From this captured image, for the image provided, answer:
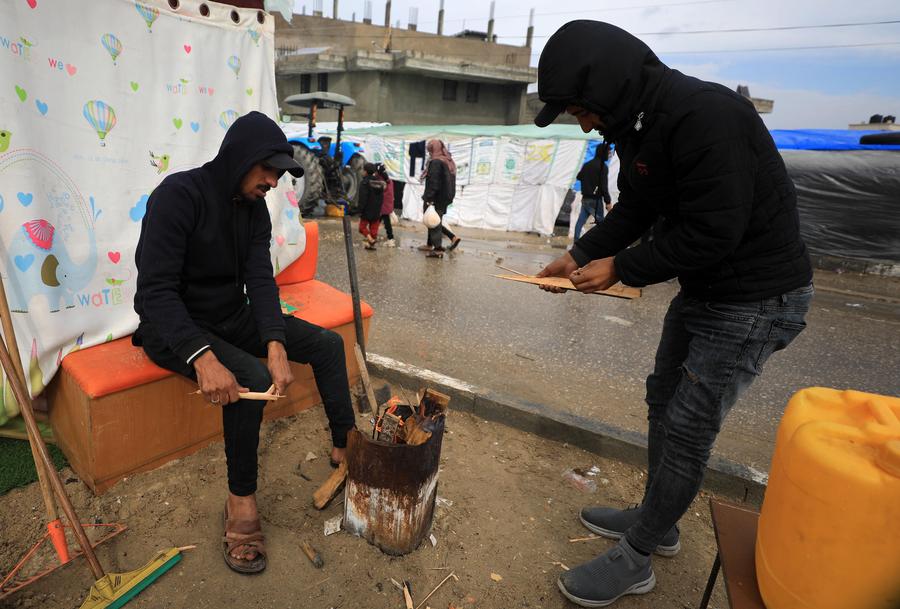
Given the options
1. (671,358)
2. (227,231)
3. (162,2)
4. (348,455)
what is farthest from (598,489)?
(162,2)

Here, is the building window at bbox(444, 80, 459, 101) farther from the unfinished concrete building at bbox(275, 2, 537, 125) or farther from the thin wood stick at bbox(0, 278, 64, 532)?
the thin wood stick at bbox(0, 278, 64, 532)

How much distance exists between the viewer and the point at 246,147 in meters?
2.15

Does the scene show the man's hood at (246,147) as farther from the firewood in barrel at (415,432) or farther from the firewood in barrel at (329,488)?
the firewood in barrel at (329,488)

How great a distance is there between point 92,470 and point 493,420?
2133 millimetres

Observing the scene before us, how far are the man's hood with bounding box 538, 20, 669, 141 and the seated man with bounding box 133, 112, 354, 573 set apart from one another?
1.16 metres

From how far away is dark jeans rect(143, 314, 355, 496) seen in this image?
83.7 inches

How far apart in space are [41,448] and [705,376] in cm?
232

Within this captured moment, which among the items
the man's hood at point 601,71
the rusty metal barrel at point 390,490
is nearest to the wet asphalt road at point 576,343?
the rusty metal barrel at point 390,490

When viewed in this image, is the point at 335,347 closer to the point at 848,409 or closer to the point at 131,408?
the point at 131,408

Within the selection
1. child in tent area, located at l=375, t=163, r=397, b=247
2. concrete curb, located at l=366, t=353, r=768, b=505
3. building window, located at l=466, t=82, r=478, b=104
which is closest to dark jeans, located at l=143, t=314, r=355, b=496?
concrete curb, located at l=366, t=353, r=768, b=505

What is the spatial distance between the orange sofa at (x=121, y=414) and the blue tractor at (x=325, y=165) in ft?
27.0

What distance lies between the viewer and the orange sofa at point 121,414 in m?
2.27

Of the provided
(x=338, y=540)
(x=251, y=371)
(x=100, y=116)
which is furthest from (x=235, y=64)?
(x=338, y=540)

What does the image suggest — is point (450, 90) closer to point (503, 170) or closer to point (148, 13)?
point (503, 170)
